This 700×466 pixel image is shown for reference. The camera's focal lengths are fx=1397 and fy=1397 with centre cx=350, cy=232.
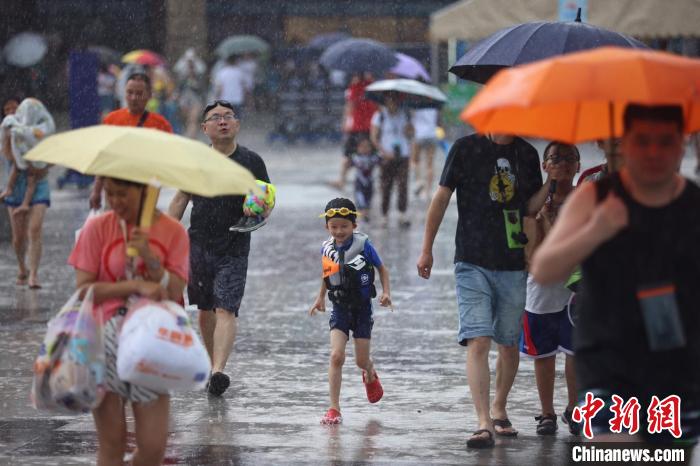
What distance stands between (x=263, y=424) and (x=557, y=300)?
5.78ft

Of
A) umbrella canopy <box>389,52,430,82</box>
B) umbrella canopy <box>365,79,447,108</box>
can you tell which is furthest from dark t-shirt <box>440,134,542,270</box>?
umbrella canopy <box>389,52,430,82</box>

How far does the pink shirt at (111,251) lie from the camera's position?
Answer: 5.50 metres

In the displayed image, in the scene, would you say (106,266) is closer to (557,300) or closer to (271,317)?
(557,300)

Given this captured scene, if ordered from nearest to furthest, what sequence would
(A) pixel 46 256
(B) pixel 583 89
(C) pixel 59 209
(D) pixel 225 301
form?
(B) pixel 583 89 < (D) pixel 225 301 < (A) pixel 46 256 < (C) pixel 59 209

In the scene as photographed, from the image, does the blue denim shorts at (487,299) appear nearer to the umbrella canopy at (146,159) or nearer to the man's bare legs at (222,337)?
the man's bare legs at (222,337)

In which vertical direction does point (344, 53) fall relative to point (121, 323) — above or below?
above

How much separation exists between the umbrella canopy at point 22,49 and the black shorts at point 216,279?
12.7 meters

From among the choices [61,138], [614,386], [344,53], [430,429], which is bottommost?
[430,429]

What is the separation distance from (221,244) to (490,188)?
6.80ft

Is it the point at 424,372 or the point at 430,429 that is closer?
the point at 430,429

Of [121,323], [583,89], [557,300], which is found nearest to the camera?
[583,89]

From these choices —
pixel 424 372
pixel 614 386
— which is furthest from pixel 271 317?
pixel 614 386

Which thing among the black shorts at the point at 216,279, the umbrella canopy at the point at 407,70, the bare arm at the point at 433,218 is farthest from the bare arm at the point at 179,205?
the umbrella canopy at the point at 407,70

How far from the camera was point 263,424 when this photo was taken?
777cm
